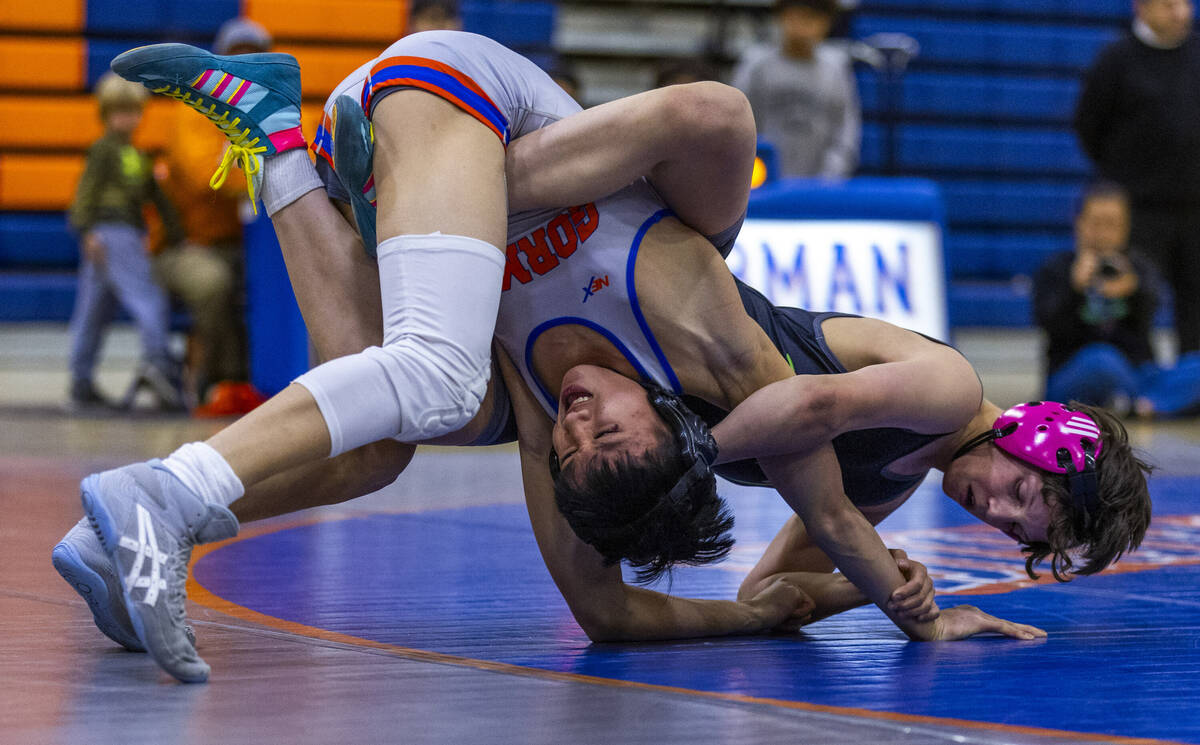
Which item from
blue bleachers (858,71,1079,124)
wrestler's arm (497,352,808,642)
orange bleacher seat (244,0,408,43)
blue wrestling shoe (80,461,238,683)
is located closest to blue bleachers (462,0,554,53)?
orange bleacher seat (244,0,408,43)

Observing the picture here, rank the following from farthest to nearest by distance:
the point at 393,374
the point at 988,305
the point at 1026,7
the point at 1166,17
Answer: the point at 1026,7
the point at 988,305
the point at 1166,17
the point at 393,374

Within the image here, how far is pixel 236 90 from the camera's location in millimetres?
2137

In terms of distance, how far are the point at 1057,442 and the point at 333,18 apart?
6.77 m

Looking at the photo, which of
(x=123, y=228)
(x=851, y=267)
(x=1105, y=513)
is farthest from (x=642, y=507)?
(x=123, y=228)

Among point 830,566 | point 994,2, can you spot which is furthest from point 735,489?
point 994,2

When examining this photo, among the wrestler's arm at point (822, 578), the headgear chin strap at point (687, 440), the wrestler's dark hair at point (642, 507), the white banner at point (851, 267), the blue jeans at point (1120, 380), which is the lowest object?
the blue jeans at point (1120, 380)

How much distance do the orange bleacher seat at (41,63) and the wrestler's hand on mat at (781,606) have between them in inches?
261

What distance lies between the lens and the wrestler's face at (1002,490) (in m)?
2.16

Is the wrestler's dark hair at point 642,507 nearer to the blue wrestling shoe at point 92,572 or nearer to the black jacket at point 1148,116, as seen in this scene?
the blue wrestling shoe at point 92,572

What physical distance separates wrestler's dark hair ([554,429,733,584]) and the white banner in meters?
3.26

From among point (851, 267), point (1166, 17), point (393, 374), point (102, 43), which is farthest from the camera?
point (102, 43)

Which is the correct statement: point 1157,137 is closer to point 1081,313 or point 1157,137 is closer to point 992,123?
point 1081,313

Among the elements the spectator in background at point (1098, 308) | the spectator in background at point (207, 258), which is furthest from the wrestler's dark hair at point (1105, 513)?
the spectator in background at point (207, 258)

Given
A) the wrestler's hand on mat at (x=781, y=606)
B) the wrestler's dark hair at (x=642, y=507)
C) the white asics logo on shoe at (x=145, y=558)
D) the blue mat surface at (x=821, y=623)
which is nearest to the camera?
the white asics logo on shoe at (x=145, y=558)
